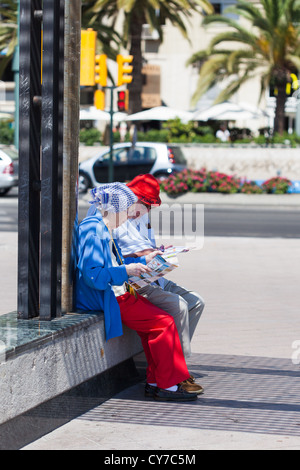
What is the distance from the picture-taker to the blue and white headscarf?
5.11 m

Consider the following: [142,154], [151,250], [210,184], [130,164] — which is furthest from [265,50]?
[151,250]

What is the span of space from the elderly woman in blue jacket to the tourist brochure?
0.05 m

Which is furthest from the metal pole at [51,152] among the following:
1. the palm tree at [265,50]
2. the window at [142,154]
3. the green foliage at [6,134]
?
the green foliage at [6,134]

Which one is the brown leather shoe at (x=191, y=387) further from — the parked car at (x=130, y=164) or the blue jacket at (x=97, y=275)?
the parked car at (x=130, y=164)

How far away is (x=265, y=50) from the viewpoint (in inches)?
1184

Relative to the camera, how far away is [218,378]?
565cm

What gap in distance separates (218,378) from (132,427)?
1.25 meters

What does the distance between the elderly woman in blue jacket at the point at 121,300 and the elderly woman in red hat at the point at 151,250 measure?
0.13m

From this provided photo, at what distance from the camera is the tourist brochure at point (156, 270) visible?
5008 millimetres

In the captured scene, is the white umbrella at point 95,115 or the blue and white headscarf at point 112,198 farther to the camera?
the white umbrella at point 95,115

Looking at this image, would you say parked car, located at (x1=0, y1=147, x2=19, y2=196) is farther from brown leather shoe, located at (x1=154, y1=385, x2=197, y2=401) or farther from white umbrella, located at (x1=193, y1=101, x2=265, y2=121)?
white umbrella, located at (x1=193, y1=101, x2=265, y2=121)

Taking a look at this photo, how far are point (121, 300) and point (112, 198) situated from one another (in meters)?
0.61

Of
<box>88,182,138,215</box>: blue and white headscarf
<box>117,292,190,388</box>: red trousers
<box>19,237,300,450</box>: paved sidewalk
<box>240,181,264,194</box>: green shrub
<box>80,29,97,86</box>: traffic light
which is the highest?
<box>80,29,97,86</box>: traffic light

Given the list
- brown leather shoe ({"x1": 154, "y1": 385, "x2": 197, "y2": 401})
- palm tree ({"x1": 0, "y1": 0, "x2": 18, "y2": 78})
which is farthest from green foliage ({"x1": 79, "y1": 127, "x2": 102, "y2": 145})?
brown leather shoe ({"x1": 154, "y1": 385, "x2": 197, "y2": 401})
